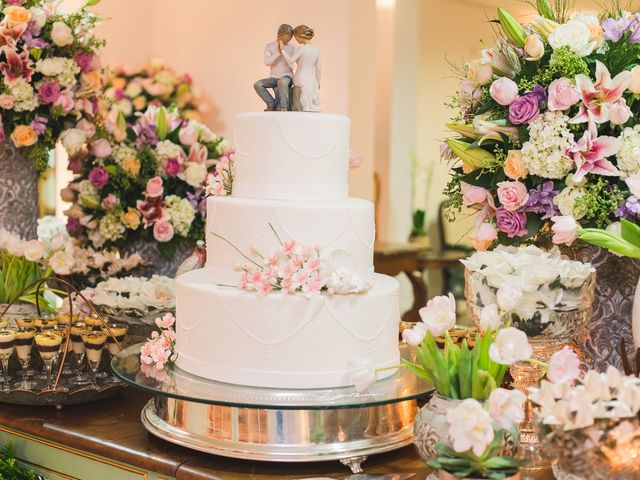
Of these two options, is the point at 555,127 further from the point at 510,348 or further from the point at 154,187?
the point at 154,187

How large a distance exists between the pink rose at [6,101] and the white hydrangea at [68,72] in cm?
23

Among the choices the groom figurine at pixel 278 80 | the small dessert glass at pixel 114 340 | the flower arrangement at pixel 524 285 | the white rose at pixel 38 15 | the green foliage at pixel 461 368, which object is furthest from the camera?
the white rose at pixel 38 15

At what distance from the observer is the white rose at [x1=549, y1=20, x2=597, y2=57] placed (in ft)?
8.22

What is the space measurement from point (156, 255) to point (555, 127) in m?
2.33

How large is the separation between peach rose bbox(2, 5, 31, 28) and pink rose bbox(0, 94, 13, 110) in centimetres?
29

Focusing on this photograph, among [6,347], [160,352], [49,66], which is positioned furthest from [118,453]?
[49,66]

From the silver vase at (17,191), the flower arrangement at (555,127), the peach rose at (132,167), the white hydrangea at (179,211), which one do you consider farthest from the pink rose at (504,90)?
the silver vase at (17,191)

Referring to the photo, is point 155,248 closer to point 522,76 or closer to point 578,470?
point 522,76

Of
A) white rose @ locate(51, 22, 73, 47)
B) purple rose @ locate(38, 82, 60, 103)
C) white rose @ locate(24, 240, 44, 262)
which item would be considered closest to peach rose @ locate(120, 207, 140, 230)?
white rose @ locate(24, 240, 44, 262)

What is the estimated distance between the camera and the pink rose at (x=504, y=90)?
258 cm

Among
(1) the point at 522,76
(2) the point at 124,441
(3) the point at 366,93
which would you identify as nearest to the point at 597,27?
(1) the point at 522,76

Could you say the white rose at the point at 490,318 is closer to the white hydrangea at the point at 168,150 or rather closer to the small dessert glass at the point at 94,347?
the small dessert glass at the point at 94,347

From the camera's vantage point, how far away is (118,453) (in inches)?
101

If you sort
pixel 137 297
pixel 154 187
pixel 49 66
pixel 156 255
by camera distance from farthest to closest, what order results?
pixel 156 255 < pixel 154 187 < pixel 49 66 < pixel 137 297
